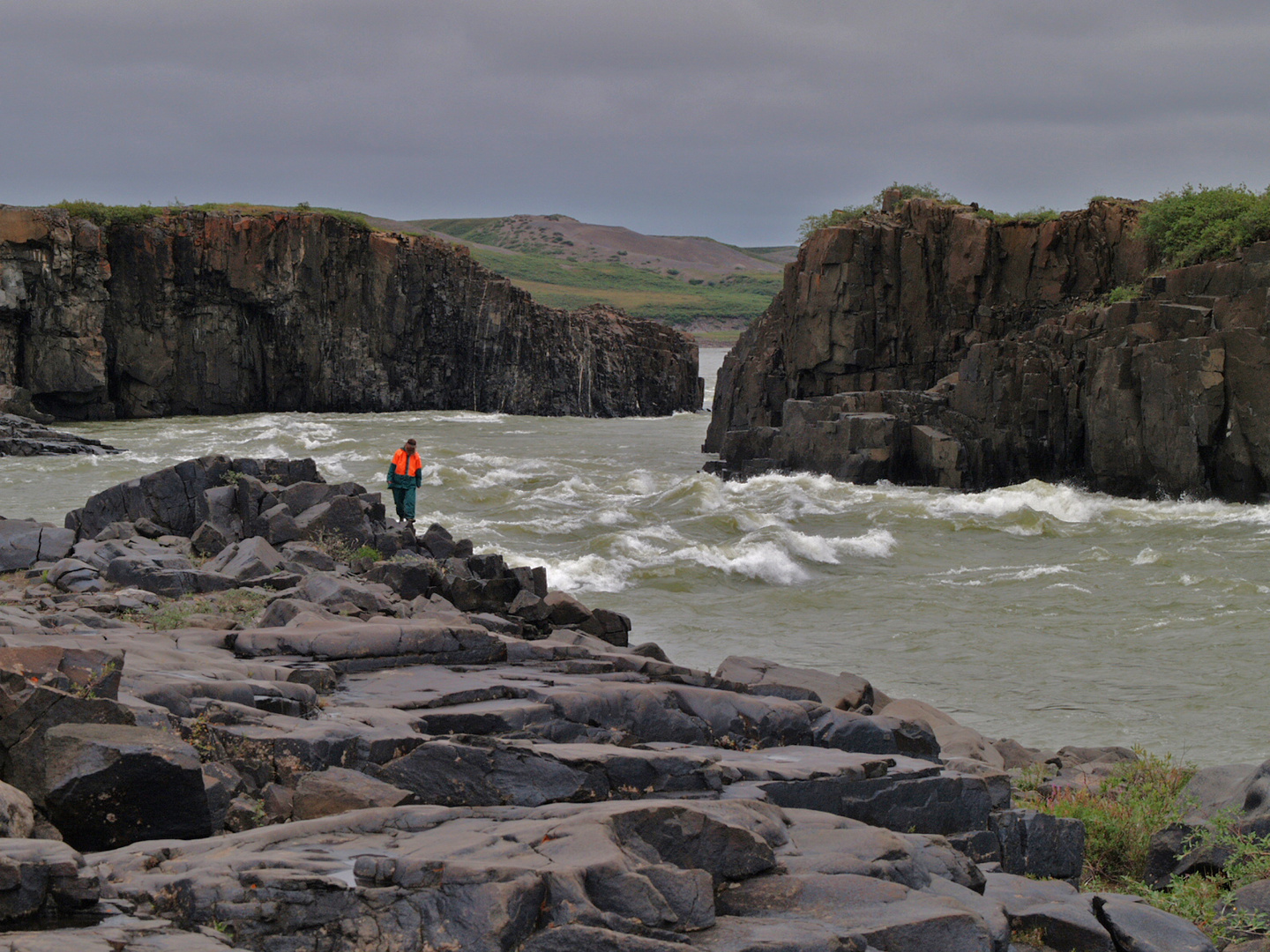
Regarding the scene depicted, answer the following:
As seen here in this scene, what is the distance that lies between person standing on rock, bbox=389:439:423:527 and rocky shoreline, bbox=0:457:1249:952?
838 cm

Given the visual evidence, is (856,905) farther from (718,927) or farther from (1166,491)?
(1166,491)

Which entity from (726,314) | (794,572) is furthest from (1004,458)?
(726,314)

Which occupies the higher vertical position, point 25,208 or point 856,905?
point 25,208

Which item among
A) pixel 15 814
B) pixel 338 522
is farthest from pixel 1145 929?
pixel 338 522

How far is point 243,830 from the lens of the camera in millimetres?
5344

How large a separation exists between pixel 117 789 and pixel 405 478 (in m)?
14.3

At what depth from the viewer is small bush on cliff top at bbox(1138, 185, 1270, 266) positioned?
3055 centimetres

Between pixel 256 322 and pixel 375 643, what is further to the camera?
pixel 256 322

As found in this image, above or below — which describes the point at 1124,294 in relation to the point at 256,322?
above

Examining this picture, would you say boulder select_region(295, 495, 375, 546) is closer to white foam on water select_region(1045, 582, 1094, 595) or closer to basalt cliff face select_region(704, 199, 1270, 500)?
white foam on water select_region(1045, 582, 1094, 595)

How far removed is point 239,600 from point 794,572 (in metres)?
11.3

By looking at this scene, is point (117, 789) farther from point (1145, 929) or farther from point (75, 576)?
point (75, 576)

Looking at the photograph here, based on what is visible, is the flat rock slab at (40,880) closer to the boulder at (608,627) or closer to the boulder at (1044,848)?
the boulder at (1044,848)

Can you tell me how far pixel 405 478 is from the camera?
19.1 m
